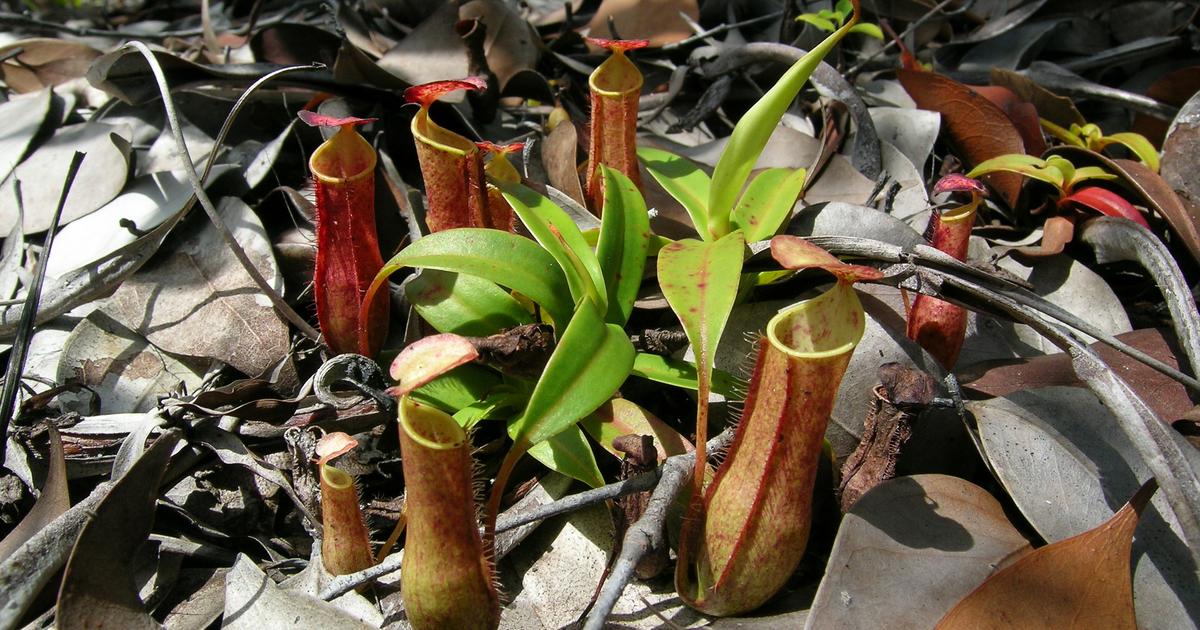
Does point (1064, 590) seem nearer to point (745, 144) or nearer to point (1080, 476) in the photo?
point (1080, 476)

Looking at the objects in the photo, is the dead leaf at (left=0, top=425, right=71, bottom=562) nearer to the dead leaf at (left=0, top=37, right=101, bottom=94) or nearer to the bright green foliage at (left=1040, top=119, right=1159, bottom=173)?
the dead leaf at (left=0, top=37, right=101, bottom=94)

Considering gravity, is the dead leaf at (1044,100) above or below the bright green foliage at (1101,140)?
above

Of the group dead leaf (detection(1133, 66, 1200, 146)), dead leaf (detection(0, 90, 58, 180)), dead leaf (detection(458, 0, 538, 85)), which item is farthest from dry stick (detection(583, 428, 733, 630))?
dead leaf (detection(0, 90, 58, 180))

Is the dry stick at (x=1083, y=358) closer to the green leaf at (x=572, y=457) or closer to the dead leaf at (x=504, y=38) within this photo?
the green leaf at (x=572, y=457)

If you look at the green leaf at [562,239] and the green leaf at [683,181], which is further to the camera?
the green leaf at [683,181]

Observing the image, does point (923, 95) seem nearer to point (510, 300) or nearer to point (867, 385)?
point (867, 385)

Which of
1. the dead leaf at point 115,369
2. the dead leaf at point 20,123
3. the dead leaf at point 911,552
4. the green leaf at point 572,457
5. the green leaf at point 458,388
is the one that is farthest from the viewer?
the dead leaf at point 20,123

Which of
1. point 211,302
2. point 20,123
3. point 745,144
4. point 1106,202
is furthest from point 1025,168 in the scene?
point 20,123

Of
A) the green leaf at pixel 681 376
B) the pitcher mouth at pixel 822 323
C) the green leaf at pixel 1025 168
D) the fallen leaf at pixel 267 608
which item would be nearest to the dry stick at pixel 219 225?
the fallen leaf at pixel 267 608
